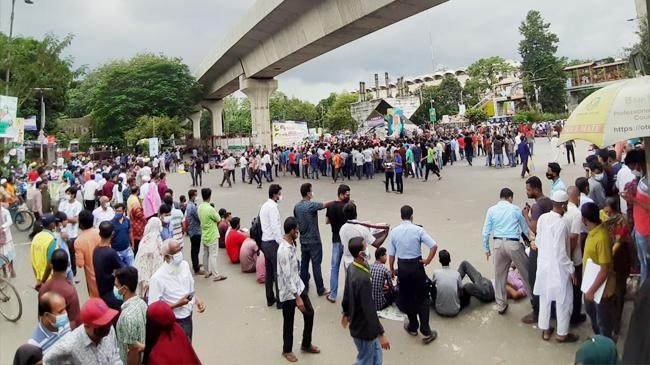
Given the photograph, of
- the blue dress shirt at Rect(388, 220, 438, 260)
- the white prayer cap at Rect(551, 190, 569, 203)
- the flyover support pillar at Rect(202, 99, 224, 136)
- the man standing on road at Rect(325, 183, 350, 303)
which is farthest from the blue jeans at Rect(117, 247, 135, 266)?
the flyover support pillar at Rect(202, 99, 224, 136)

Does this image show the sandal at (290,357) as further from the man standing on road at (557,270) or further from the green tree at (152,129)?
the green tree at (152,129)

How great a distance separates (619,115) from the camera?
12.6 ft

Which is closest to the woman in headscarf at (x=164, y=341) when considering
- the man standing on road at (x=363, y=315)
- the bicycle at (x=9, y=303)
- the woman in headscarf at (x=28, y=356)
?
the woman in headscarf at (x=28, y=356)

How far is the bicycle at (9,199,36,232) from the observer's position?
Answer: 493 inches

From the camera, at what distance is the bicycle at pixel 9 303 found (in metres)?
6.31

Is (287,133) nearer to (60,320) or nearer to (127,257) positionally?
(127,257)

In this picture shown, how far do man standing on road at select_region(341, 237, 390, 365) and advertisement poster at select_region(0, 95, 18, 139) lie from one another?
769 centimetres

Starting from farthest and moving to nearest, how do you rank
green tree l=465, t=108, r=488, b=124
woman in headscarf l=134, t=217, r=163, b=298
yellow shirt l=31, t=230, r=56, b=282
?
green tree l=465, t=108, r=488, b=124, yellow shirt l=31, t=230, r=56, b=282, woman in headscarf l=134, t=217, r=163, b=298

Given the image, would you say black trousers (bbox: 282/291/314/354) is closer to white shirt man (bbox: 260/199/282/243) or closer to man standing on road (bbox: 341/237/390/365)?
man standing on road (bbox: 341/237/390/365)

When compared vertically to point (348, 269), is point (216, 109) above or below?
above

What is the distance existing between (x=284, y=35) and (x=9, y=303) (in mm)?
16872

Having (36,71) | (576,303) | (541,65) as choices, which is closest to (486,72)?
(541,65)

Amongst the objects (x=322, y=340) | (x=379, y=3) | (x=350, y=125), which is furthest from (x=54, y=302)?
(x=350, y=125)

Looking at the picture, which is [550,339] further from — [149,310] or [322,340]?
[149,310]
